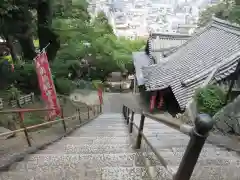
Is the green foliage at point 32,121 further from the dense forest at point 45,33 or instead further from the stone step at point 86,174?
the stone step at point 86,174

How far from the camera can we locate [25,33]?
15461mm

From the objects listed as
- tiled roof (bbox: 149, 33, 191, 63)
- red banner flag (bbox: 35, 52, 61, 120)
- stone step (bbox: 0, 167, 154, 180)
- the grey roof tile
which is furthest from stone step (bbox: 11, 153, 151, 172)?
tiled roof (bbox: 149, 33, 191, 63)

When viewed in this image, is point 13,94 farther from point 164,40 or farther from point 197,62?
point 164,40

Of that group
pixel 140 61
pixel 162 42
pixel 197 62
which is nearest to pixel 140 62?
pixel 140 61

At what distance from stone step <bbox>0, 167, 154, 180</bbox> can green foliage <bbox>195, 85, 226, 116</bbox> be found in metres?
7.96

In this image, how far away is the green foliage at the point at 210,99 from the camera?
33.2 feet

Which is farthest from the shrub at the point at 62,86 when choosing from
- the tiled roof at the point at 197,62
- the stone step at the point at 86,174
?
the stone step at the point at 86,174

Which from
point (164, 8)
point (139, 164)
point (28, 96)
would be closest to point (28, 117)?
point (28, 96)

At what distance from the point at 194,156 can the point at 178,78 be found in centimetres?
1233

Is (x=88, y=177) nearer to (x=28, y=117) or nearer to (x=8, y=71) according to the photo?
(x=28, y=117)

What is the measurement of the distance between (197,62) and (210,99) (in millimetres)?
4142

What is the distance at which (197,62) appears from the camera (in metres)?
13.9

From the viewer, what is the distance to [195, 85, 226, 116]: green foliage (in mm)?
10125

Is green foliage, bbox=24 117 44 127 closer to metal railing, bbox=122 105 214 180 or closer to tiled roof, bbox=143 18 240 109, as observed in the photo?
tiled roof, bbox=143 18 240 109
